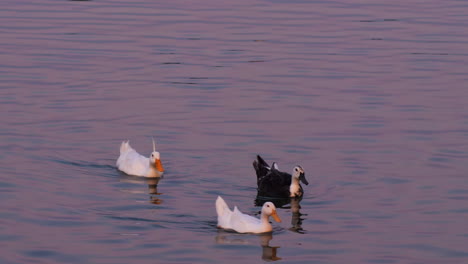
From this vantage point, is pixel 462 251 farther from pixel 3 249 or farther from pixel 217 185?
pixel 3 249

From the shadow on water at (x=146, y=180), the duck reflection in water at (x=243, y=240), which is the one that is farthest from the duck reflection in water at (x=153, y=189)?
the duck reflection in water at (x=243, y=240)

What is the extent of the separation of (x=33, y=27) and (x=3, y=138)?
1082cm

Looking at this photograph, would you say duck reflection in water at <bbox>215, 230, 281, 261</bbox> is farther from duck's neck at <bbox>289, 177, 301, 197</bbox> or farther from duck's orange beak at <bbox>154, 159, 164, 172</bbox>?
duck's orange beak at <bbox>154, 159, 164, 172</bbox>

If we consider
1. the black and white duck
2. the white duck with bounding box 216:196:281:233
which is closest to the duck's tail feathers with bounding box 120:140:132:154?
the black and white duck

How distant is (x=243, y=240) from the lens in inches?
618

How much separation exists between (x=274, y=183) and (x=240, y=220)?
2.50 m

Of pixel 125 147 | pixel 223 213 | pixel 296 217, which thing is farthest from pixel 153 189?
pixel 223 213

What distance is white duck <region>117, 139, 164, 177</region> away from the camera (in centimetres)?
1883

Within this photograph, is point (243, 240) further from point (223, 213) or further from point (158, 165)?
point (158, 165)

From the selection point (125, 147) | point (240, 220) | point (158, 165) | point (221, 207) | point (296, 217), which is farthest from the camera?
point (125, 147)

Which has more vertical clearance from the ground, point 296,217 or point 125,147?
point 125,147

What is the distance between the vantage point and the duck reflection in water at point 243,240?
15148 millimetres

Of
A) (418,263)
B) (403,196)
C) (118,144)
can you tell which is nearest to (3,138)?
(118,144)

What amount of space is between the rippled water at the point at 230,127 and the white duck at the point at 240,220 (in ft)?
0.54
